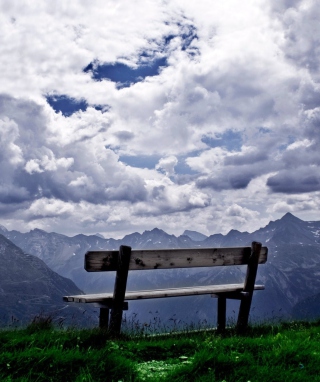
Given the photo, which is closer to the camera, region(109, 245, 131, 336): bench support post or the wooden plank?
the wooden plank

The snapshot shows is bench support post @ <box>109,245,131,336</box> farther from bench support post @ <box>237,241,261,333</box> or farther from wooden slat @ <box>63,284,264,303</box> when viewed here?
bench support post @ <box>237,241,261,333</box>

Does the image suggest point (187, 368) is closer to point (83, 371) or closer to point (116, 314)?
point (83, 371)

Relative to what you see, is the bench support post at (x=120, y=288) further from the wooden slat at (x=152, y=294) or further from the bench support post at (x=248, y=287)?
the bench support post at (x=248, y=287)

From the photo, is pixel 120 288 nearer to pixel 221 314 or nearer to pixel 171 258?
pixel 171 258

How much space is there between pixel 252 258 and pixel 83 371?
6409mm

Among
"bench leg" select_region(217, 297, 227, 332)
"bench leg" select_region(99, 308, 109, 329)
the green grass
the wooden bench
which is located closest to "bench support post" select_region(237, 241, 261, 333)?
the wooden bench

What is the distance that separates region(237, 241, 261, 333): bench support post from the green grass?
9.77 feet

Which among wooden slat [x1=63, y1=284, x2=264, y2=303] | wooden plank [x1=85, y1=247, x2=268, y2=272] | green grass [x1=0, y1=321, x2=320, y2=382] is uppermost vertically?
wooden plank [x1=85, y1=247, x2=268, y2=272]

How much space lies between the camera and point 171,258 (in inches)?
392

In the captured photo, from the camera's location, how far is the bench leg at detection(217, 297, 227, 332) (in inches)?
437

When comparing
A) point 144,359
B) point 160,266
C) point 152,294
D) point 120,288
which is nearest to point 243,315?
point 152,294

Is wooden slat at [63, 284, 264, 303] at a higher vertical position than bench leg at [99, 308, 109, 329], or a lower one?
higher

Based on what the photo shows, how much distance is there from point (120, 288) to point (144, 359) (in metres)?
2.24

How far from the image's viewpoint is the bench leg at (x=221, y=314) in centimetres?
1111
